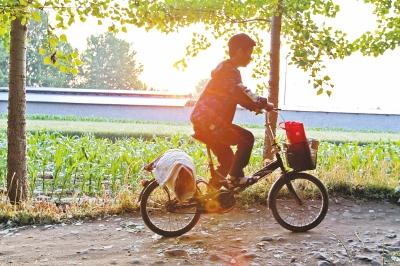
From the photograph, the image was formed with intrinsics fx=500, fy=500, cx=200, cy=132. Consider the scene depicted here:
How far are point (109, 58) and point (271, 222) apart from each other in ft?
194

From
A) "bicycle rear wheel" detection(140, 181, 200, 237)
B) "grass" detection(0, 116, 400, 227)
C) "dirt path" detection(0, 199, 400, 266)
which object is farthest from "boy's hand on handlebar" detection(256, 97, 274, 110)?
"grass" detection(0, 116, 400, 227)

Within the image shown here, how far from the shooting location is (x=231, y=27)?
10.0 meters

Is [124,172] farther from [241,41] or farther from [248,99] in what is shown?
[241,41]

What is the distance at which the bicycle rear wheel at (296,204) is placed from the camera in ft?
19.5

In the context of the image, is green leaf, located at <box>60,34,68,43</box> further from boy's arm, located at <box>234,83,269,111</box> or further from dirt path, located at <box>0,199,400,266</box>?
dirt path, located at <box>0,199,400,266</box>

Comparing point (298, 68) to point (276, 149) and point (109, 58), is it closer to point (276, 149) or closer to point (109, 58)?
point (276, 149)

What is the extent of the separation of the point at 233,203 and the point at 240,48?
1776 millimetres

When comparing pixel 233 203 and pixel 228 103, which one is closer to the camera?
pixel 228 103

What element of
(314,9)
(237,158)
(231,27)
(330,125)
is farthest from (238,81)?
(330,125)

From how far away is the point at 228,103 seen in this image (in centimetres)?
550

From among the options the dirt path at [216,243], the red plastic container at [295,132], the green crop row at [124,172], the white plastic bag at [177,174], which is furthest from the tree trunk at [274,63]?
the white plastic bag at [177,174]

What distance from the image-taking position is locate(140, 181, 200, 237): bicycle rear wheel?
5.81 metres

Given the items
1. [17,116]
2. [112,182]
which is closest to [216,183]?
[17,116]

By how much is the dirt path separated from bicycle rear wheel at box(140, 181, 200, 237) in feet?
0.42
